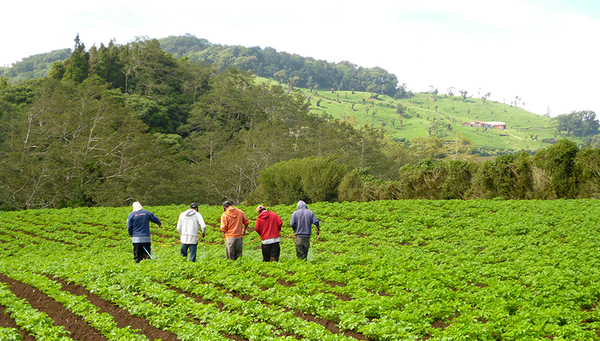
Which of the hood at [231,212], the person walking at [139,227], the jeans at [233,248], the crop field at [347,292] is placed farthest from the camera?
the person walking at [139,227]

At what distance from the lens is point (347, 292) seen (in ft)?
33.2

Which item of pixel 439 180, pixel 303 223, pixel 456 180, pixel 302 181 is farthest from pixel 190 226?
pixel 302 181

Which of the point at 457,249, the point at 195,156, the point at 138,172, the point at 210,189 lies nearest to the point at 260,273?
the point at 457,249

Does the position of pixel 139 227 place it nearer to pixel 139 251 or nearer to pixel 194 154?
pixel 139 251

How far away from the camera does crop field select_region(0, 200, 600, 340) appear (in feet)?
25.3

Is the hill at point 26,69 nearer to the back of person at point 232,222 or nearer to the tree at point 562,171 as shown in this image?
the tree at point 562,171

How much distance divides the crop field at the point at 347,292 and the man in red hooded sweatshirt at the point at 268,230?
1.83 ft

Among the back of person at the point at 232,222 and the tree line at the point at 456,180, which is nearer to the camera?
the back of person at the point at 232,222

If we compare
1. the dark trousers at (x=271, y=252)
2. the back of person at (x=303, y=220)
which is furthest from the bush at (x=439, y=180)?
the dark trousers at (x=271, y=252)

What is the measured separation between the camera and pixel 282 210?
27.6 metres

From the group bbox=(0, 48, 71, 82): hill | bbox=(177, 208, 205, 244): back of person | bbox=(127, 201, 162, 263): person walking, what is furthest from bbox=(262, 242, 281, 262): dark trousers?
bbox=(0, 48, 71, 82): hill

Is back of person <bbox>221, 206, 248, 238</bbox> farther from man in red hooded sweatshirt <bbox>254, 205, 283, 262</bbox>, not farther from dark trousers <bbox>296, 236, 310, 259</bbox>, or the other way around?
dark trousers <bbox>296, 236, 310, 259</bbox>

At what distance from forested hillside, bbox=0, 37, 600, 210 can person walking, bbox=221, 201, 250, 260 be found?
2257 cm

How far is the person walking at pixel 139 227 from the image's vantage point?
13.4m
